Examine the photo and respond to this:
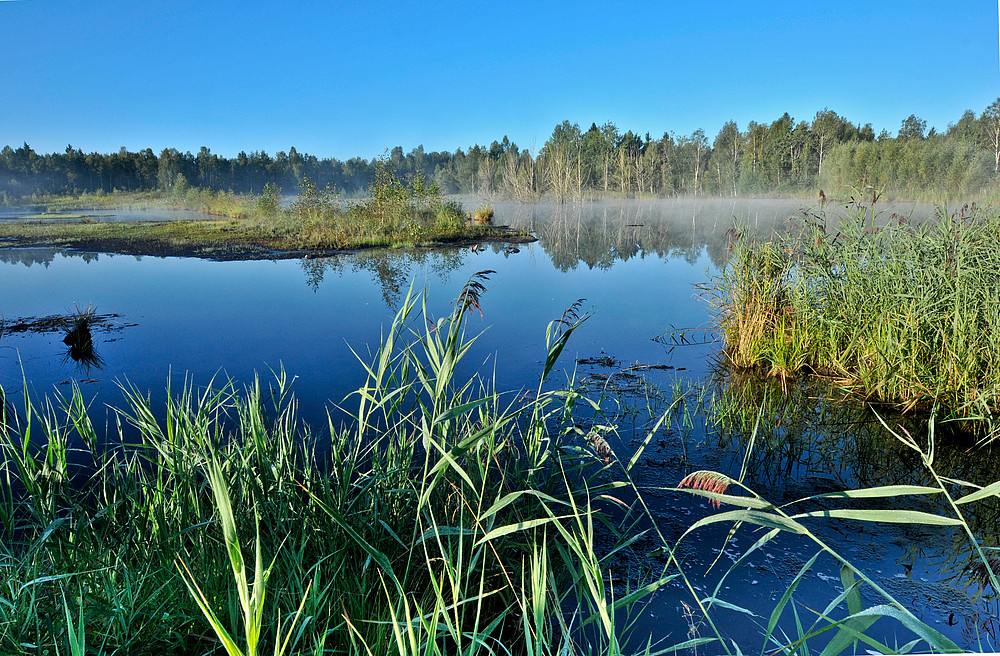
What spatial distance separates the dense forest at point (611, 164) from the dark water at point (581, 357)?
Answer: 2.22 m

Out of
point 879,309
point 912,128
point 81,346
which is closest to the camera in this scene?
point 879,309

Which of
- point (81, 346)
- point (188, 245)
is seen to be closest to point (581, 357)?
point (81, 346)

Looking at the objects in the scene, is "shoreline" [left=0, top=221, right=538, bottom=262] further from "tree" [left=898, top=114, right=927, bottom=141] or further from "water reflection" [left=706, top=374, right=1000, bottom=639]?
"tree" [left=898, top=114, right=927, bottom=141]

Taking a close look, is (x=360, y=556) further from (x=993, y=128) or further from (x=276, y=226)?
(x=993, y=128)

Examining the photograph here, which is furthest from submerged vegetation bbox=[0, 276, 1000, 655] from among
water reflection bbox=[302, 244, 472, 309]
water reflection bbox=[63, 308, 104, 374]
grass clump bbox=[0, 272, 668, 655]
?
water reflection bbox=[302, 244, 472, 309]

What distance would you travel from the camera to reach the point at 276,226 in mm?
9586

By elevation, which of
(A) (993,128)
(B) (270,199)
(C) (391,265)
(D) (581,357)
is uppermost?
(A) (993,128)

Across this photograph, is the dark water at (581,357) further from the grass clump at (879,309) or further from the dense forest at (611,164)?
the dense forest at (611,164)

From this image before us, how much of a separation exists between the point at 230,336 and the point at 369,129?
13.3 ft

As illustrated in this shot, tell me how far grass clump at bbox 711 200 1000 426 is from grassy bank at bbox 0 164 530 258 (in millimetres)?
5741

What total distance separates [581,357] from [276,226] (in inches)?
287

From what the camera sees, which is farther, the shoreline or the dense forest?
the dense forest

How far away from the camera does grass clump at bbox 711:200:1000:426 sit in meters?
2.73

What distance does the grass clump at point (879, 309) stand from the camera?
2.73m
